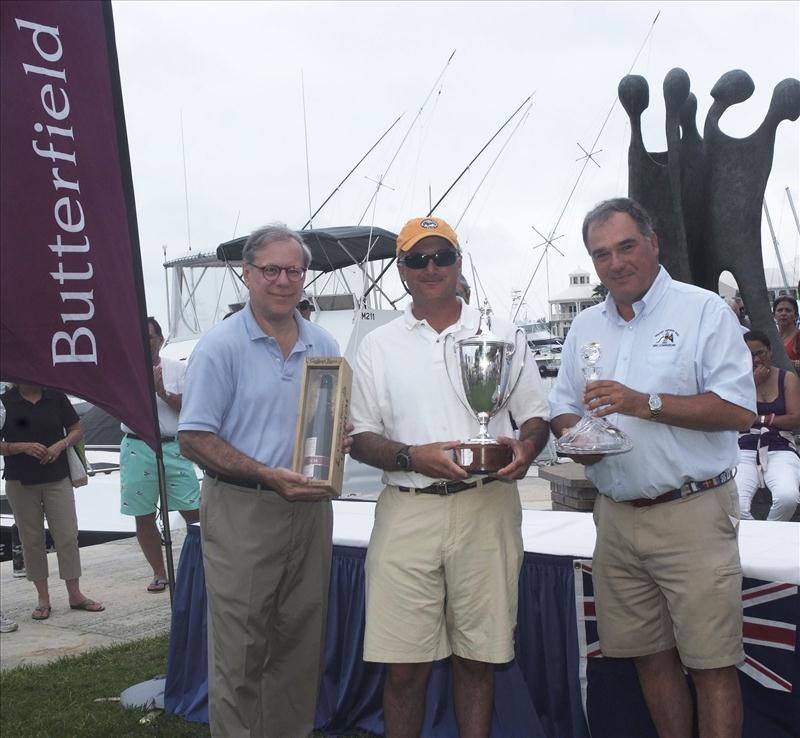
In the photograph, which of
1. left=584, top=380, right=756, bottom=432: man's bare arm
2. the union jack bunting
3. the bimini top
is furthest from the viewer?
the bimini top

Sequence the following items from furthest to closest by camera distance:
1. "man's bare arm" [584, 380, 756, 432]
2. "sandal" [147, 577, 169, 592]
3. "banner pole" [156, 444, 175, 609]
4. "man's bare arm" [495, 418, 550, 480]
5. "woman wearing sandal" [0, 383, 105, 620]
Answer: "sandal" [147, 577, 169, 592]
"woman wearing sandal" [0, 383, 105, 620]
"banner pole" [156, 444, 175, 609]
"man's bare arm" [495, 418, 550, 480]
"man's bare arm" [584, 380, 756, 432]

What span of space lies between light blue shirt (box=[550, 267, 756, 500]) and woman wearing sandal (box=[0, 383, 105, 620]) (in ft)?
15.8

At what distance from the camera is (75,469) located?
6.61 meters

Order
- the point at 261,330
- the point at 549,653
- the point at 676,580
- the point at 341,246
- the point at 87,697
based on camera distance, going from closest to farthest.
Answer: the point at 676,580, the point at 261,330, the point at 549,653, the point at 87,697, the point at 341,246

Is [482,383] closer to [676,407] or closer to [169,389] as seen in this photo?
[676,407]

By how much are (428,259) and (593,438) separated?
0.80 m

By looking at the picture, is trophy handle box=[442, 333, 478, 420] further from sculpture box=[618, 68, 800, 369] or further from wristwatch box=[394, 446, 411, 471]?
sculpture box=[618, 68, 800, 369]

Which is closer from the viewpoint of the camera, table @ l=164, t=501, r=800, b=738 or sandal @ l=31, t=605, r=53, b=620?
table @ l=164, t=501, r=800, b=738

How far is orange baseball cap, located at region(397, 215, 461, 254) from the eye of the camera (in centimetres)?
295

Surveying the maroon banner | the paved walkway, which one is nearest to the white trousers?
the maroon banner

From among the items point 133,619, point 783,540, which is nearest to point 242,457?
point 783,540

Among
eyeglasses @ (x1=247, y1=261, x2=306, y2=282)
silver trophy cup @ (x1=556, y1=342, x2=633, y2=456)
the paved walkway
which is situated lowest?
the paved walkway

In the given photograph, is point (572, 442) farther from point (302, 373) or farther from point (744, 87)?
point (744, 87)

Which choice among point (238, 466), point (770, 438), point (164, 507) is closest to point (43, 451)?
point (164, 507)
